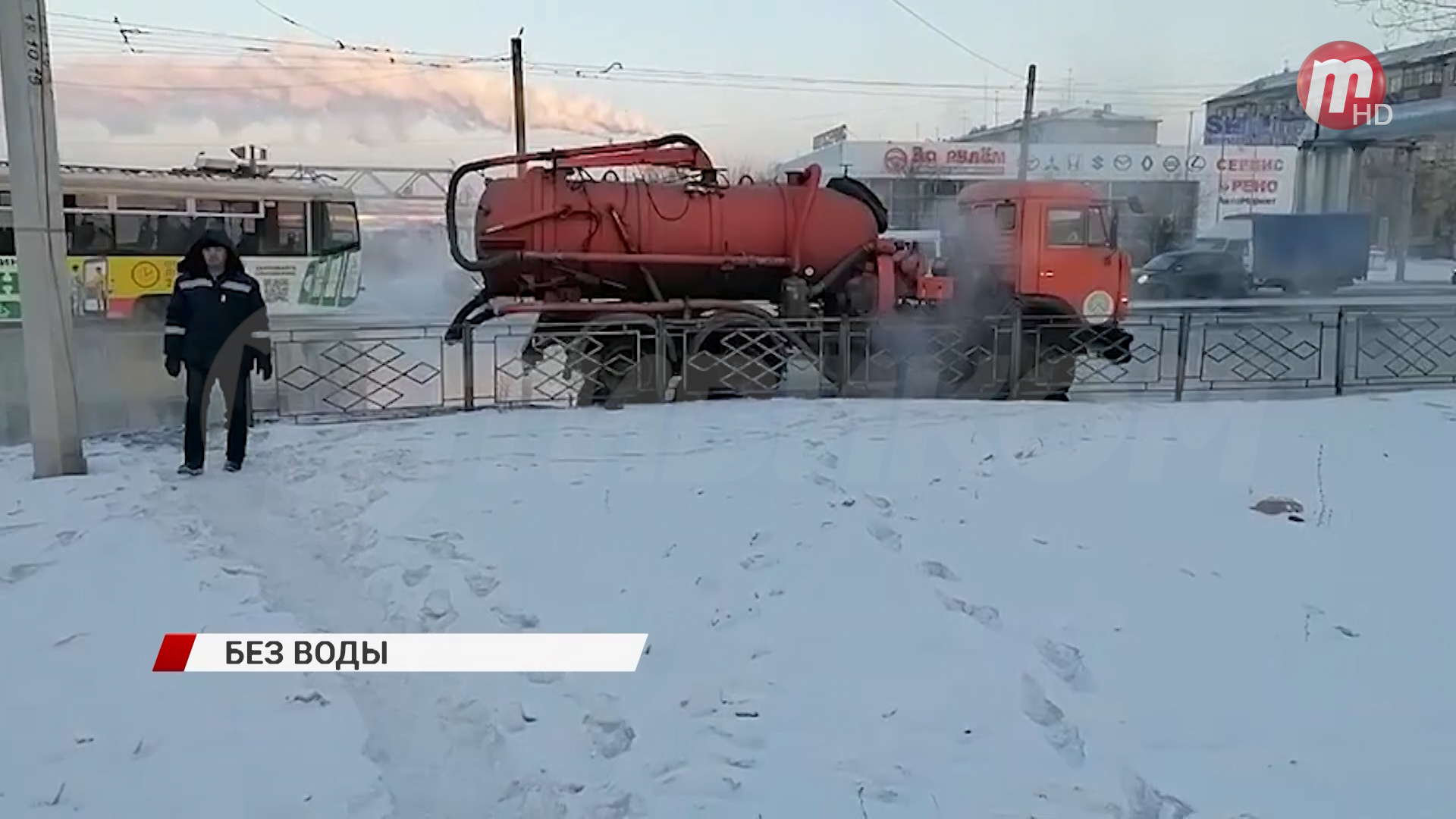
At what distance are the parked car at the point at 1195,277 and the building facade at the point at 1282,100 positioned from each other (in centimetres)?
678

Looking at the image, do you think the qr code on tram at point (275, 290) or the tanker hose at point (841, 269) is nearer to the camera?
the tanker hose at point (841, 269)

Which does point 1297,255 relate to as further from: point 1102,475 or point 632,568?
point 632,568

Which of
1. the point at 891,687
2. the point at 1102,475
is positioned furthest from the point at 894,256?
the point at 891,687

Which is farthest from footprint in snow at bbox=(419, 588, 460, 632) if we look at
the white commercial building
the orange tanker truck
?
the white commercial building

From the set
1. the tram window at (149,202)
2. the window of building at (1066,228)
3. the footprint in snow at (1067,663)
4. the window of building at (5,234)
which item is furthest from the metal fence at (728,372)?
the tram window at (149,202)

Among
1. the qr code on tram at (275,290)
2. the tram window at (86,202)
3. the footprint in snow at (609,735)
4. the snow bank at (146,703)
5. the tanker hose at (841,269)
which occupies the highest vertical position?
the tram window at (86,202)

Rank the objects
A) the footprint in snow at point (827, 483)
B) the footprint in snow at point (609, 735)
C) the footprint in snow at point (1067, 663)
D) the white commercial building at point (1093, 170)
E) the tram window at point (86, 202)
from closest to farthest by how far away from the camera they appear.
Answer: the footprint in snow at point (609, 735), the footprint in snow at point (1067, 663), the footprint in snow at point (827, 483), the tram window at point (86, 202), the white commercial building at point (1093, 170)

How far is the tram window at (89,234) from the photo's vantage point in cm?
1900

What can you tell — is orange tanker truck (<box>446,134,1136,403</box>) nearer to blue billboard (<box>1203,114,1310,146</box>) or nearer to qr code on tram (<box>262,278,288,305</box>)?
qr code on tram (<box>262,278,288,305</box>)

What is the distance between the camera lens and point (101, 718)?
3752 mm

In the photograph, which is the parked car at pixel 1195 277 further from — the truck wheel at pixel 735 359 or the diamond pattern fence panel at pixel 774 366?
the truck wheel at pixel 735 359

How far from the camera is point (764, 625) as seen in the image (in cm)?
464

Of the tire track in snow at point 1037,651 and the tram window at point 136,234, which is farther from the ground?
the tram window at point 136,234

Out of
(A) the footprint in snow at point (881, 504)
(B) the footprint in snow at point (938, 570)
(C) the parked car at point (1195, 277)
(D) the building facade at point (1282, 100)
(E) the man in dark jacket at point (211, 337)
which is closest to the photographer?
(B) the footprint in snow at point (938, 570)
